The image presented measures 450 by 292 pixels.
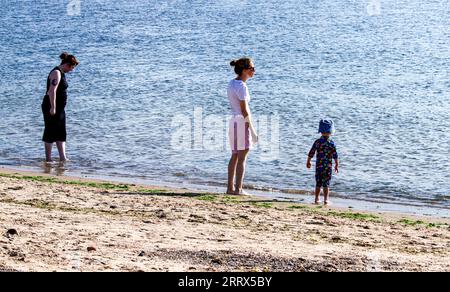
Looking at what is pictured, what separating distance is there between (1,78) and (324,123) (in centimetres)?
2055

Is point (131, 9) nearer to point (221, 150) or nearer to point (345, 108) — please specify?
point (345, 108)

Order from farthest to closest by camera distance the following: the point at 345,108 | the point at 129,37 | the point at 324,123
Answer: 1. the point at 129,37
2. the point at 345,108
3. the point at 324,123

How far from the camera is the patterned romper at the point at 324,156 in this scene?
10836 mm

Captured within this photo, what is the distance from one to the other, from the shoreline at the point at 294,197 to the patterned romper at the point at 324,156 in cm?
36

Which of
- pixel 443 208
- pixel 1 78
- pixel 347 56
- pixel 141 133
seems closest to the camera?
pixel 443 208

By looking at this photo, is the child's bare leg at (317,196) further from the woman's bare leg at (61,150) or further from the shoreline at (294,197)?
the woman's bare leg at (61,150)

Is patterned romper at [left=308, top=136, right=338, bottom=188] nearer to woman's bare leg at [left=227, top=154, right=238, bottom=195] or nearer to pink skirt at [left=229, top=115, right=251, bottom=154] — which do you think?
pink skirt at [left=229, top=115, right=251, bottom=154]

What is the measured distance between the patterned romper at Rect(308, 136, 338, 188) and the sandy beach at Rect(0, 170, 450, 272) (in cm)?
53

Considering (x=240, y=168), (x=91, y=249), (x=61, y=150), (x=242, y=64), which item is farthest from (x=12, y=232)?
(x=61, y=150)

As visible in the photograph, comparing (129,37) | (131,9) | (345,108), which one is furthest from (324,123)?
(131,9)

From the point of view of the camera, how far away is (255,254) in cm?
740

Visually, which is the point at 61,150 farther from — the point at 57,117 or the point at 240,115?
the point at 240,115

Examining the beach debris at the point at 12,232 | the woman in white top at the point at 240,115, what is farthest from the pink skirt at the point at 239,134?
the beach debris at the point at 12,232

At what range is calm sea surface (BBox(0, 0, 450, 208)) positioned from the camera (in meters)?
14.7
